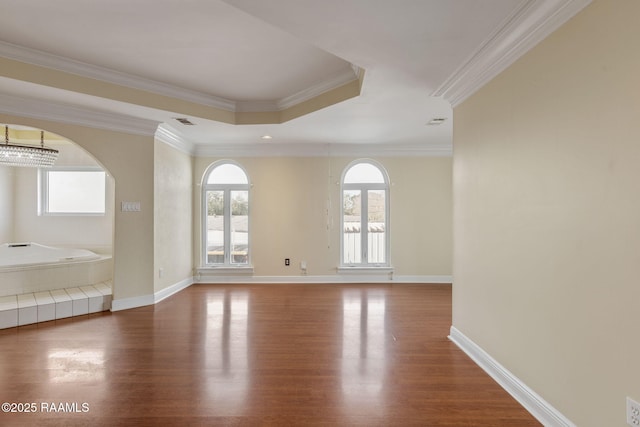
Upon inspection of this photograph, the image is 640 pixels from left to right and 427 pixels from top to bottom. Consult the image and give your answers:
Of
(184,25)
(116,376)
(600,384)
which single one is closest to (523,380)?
(600,384)

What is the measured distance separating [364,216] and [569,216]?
13.9 feet

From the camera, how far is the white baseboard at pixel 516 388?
1852mm

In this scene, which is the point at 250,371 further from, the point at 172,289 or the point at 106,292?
the point at 172,289

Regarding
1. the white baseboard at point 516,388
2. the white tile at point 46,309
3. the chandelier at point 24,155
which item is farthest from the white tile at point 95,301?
the white baseboard at point 516,388

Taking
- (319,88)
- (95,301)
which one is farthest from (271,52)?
(95,301)

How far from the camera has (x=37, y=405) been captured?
6.95ft

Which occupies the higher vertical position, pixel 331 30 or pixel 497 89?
pixel 331 30

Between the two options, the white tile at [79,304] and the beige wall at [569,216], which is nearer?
the beige wall at [569,216]

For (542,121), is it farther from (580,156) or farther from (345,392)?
(345,392)

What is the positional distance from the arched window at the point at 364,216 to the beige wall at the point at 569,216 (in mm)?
3280

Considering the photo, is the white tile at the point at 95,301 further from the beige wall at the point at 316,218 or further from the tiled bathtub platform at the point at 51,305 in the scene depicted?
the beige wall at the point at 316,218

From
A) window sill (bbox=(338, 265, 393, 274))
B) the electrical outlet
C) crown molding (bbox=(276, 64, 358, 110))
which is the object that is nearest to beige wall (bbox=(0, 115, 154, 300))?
crown molding (bbox=(276, 64, 358, 110))

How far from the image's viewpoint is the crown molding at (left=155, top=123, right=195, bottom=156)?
4509mm

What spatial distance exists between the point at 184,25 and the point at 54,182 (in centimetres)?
490
